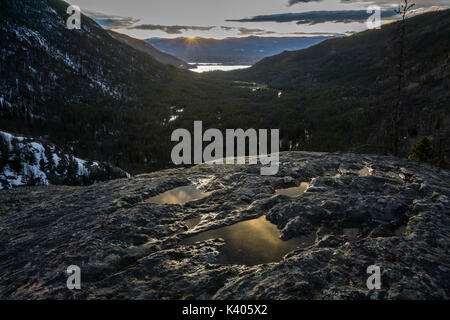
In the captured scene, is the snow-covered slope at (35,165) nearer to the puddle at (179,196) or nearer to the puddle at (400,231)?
the puddle at (179,196)

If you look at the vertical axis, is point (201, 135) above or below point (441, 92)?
below

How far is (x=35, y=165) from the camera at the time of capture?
20.2 metres

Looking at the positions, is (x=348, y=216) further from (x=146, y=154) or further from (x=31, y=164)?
(x=146, y=154)

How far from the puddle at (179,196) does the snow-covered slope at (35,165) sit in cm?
1504

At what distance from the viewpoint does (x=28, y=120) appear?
3974 inches

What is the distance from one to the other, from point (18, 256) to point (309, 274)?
16.8ft

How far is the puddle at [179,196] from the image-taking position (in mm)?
6855

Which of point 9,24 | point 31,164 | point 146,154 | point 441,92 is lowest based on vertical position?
point 146,154

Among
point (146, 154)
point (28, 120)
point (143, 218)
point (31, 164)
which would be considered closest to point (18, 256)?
point (143, 218)

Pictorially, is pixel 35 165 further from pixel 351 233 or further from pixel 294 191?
pixel 351 233

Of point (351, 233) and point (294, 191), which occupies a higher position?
point (294, 191)

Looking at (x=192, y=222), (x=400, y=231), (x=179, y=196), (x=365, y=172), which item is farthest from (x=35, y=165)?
(x=400, y=231)

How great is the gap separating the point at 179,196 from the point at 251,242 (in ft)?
9.64

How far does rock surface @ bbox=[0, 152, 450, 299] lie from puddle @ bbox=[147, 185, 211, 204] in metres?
0.27
